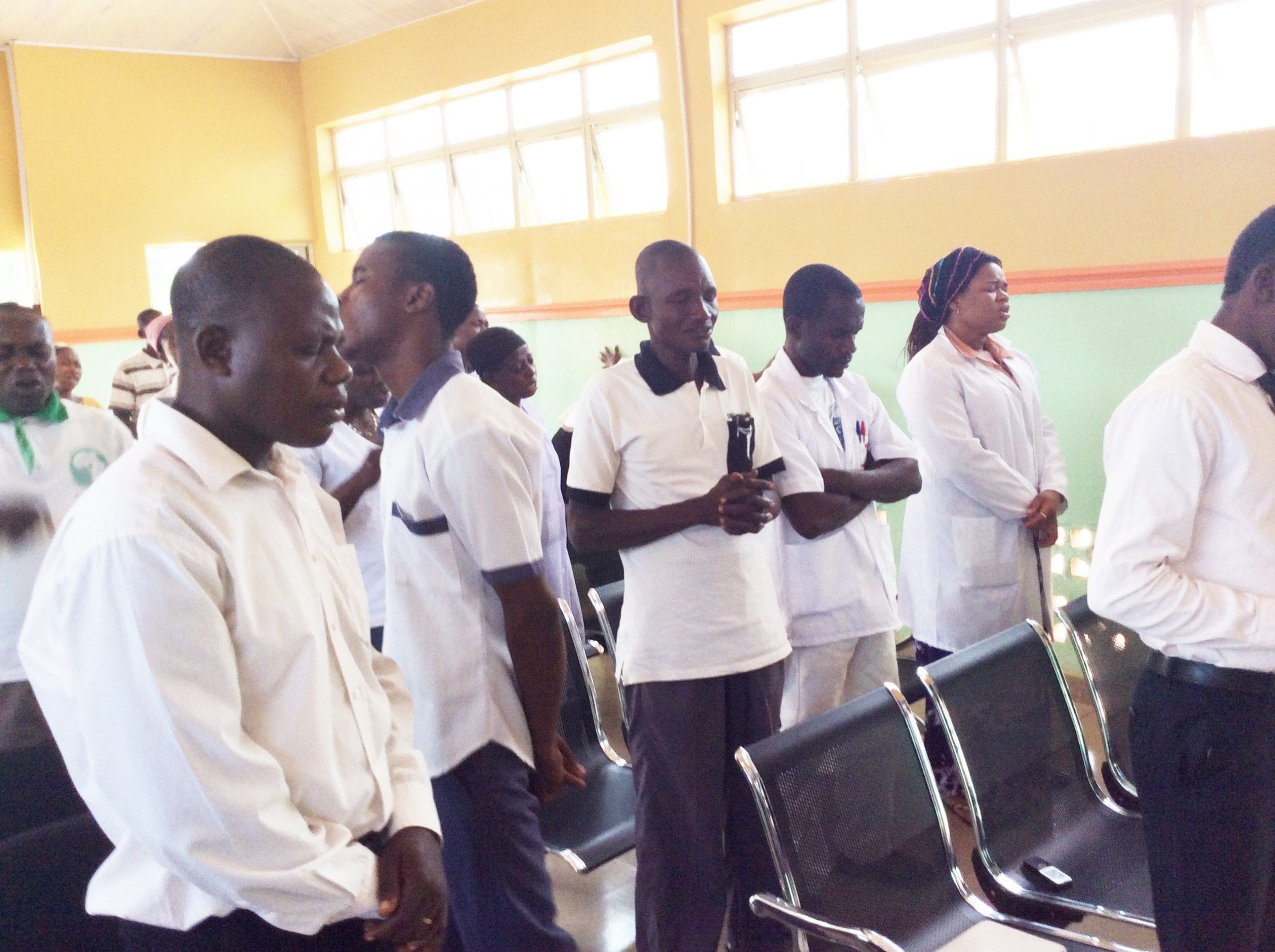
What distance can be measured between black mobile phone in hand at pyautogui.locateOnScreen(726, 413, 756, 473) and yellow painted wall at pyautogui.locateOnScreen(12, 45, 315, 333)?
7568mm

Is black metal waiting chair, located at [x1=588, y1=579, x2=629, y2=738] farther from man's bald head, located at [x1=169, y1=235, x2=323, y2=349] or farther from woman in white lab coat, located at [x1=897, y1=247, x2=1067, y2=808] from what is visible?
man's bald head, located at [x1=169, y1=235, x2=323, y2=349]

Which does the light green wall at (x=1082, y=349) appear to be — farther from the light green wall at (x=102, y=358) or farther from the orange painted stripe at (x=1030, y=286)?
the light green wall at (x=102, y=358)

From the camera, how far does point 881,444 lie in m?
2.71

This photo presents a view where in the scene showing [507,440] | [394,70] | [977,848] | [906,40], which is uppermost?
[394,70]

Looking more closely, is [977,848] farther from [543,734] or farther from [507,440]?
[507,440]

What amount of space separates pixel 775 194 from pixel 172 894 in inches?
196

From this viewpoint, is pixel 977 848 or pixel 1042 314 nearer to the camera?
pixel 977 848

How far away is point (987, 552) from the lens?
9.82 feet

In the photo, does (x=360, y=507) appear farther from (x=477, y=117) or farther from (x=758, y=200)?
(x=477, y=117)

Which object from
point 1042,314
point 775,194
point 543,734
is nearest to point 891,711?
point 543,734

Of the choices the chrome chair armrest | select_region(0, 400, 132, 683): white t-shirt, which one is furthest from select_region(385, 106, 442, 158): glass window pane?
the chrome chair armrest

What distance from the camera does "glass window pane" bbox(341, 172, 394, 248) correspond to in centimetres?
848

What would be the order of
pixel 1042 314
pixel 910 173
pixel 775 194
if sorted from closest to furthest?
pixel 1042 314 → pixel 910 173 → pixel 775 194

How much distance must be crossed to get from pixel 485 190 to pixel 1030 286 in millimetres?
4469
